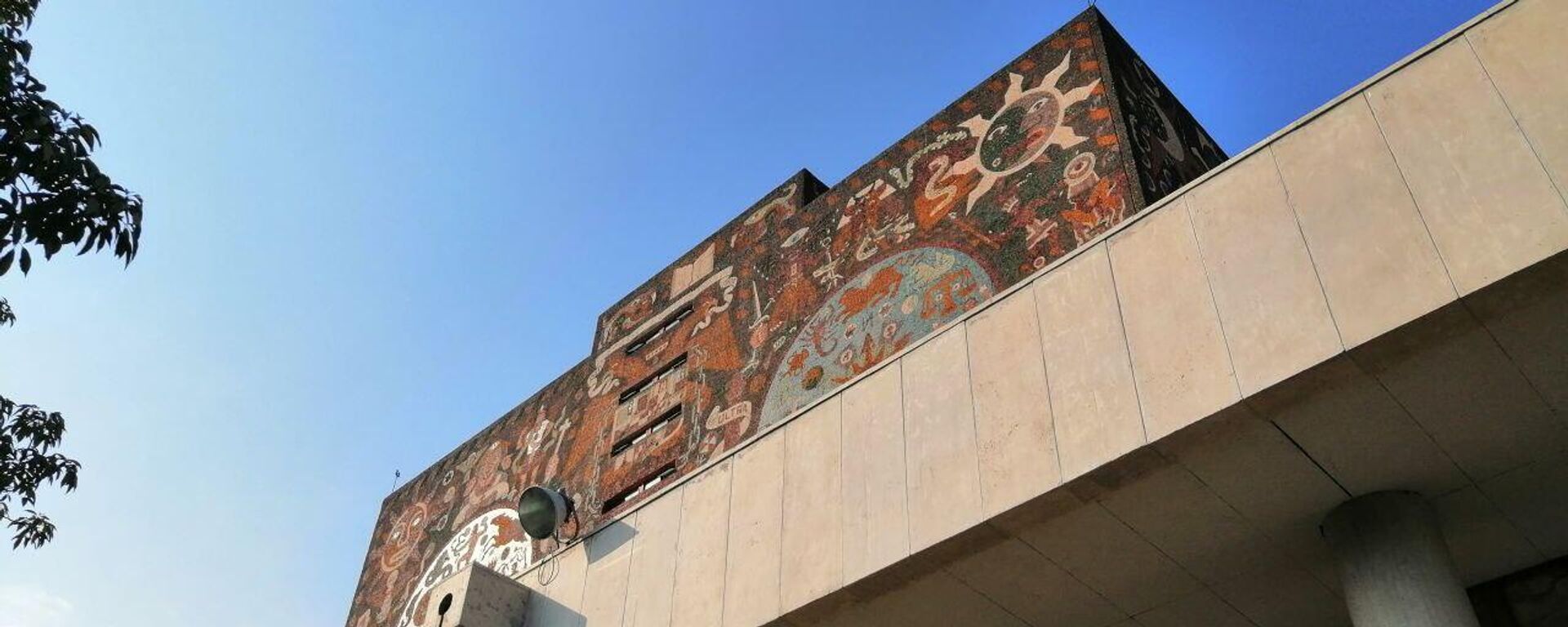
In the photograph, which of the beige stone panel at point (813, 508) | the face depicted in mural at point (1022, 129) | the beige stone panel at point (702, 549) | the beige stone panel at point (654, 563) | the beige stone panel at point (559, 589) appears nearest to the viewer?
the beige stone panel at point (813, 508)

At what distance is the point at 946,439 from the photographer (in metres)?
4.88

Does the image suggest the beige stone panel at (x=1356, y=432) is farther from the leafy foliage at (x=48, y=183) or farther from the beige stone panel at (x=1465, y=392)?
the leafy foliage at (x=48, y=183)

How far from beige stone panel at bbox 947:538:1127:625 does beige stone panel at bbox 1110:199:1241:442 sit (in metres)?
0.85

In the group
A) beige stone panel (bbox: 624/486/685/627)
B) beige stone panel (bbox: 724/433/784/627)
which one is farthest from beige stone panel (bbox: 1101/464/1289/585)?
Answer: beige stone panel (bbox: 624/486/685/627)

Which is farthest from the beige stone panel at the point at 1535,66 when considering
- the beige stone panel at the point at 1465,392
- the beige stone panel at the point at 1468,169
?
the beige stone panel at the point at 1465,392

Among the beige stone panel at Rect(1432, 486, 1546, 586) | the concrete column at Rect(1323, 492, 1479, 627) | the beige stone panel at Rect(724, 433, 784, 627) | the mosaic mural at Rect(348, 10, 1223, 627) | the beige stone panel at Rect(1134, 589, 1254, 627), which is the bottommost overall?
the concrete column at Rect(1323, 492, 1479, 627)

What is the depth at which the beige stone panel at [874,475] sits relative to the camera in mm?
4859

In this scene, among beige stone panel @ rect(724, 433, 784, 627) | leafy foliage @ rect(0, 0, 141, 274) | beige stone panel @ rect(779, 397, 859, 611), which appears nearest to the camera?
leafy foliage @ rect(0, 0, 141, 274)

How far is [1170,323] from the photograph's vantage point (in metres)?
4.29

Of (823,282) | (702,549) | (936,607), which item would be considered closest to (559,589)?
(702,549)

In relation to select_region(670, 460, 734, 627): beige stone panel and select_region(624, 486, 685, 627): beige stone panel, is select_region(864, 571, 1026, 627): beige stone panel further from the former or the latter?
select_region(624, 486, 685, 627): beige stone panel

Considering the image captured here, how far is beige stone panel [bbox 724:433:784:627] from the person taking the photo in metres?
5.27

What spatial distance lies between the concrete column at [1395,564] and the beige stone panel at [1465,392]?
0.89 feet

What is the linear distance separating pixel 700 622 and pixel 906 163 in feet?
12.3
